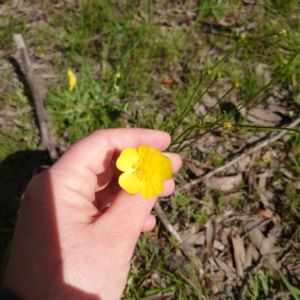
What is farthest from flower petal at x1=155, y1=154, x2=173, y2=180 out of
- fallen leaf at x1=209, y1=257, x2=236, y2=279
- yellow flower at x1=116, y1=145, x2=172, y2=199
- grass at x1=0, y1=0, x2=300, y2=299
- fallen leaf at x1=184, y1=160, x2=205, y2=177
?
fallen leaf at x1=209, y1=257, x2=236, y2=279

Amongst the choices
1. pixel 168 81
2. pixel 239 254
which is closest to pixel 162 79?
pixel 168 81

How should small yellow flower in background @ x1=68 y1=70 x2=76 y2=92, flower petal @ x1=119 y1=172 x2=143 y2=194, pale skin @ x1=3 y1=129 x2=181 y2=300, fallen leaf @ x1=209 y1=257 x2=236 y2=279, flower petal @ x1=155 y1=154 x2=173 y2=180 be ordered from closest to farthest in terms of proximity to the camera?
pale skin @ x1=3 y1=129 x2=181 y2=300 → flower petal @ x1=119 y1=172 x2=143 y2=194 → flower petal @ x1=155 y1=154 x2=173 y2=180 → fallen leaf @ x1=209 y1=257 x2=236 y2=279 → small yellow flower in background @ x1=68 y1=70 x2=76 y2=92

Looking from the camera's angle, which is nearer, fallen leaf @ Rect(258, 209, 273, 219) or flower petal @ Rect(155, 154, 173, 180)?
flower petal @ Rect(155, 154, 173, 180)

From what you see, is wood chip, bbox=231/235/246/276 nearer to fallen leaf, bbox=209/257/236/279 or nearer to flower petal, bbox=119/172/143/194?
fallen leaf, bbox=209/257/236/279

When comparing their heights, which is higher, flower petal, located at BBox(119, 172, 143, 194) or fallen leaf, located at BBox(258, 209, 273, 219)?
flower petal, located at BBox(119, 172, 143, 194)

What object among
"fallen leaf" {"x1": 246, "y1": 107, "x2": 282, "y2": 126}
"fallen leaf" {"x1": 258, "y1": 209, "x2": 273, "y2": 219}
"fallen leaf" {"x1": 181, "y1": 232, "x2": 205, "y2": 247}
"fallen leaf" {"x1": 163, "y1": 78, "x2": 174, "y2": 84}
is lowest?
"fallen leaf" {"x1": 181, "y1": 232, "x2": 205, "y2": 247}

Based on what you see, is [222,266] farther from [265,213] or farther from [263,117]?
[263,117]

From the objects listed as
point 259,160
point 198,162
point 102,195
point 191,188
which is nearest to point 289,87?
point 259,160

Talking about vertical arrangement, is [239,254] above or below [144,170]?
below
